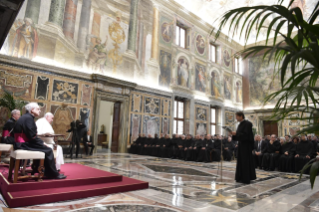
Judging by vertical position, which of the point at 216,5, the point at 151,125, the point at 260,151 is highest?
the point at 216,5

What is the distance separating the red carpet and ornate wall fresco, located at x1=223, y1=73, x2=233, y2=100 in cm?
1683

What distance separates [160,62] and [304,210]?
39.9ft

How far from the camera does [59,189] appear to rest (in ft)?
11.8

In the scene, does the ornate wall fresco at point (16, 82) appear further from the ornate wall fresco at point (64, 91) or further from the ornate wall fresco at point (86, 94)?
the ornate wall fresco at point (86, 94)

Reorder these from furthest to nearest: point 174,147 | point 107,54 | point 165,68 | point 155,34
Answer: point 165,68, point 155,34, point 107,54, point 174,147

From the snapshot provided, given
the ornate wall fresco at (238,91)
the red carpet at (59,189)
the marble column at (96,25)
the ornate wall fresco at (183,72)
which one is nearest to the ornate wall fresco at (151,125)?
the ornate wall fresco at (183,72)

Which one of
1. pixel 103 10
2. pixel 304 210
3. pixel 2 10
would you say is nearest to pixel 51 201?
pixel 2 10

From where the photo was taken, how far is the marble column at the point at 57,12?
32.4ft

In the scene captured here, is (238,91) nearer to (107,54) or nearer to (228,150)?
(228,150)

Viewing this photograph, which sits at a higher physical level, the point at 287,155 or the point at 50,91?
the point at 50,91

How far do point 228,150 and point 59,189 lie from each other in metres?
8.79

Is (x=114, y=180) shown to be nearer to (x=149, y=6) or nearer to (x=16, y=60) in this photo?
(x=16, y=60)

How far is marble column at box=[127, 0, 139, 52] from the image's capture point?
503 inches

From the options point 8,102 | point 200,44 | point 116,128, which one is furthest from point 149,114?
point 200,44
